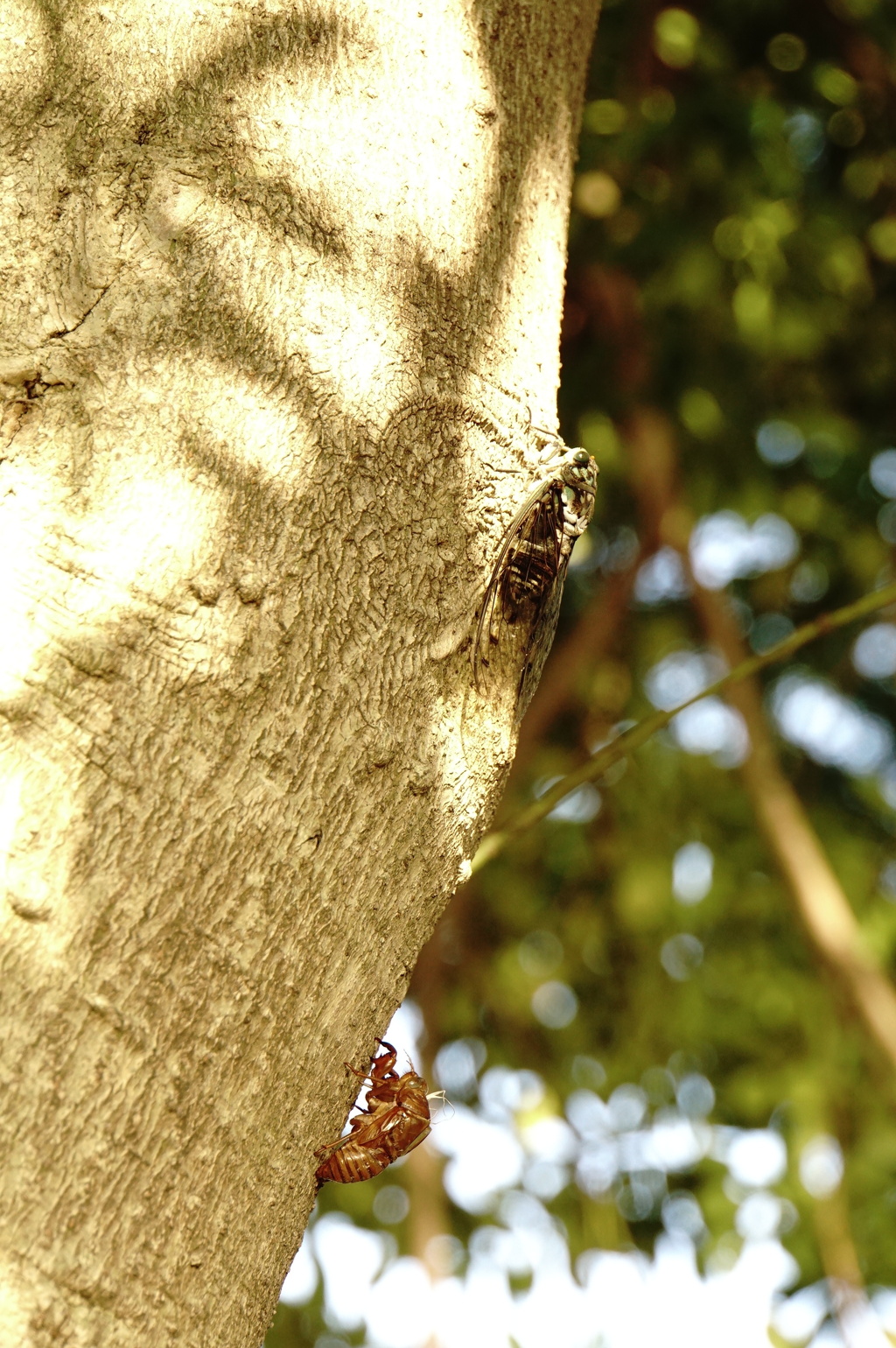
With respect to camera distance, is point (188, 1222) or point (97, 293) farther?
point (97, 293)

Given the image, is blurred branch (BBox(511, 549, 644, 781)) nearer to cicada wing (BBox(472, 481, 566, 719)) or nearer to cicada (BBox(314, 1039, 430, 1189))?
cicada (BBox(314, 1039, 430, 1189))

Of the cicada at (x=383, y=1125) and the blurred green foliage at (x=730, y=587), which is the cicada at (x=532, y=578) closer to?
the cicada at (x=383, y=1125)

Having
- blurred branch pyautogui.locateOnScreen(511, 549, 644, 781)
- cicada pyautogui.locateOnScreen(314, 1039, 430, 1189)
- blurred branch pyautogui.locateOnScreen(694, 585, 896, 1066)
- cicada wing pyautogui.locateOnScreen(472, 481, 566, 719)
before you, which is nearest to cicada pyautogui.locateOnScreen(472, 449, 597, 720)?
cicada wing pyautogui.locateOnScreen(472, 481, 566, 719)

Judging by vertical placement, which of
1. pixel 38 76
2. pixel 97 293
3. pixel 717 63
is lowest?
pixel 717 63

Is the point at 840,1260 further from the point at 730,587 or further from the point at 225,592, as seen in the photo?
the point at 225,592

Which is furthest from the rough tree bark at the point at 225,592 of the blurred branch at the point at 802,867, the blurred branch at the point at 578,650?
the blurred branch at the point at 578,650

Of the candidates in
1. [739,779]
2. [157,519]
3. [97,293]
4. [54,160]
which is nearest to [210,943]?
[157,519]

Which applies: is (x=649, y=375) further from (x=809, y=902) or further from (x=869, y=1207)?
(x=869, y=1207)
